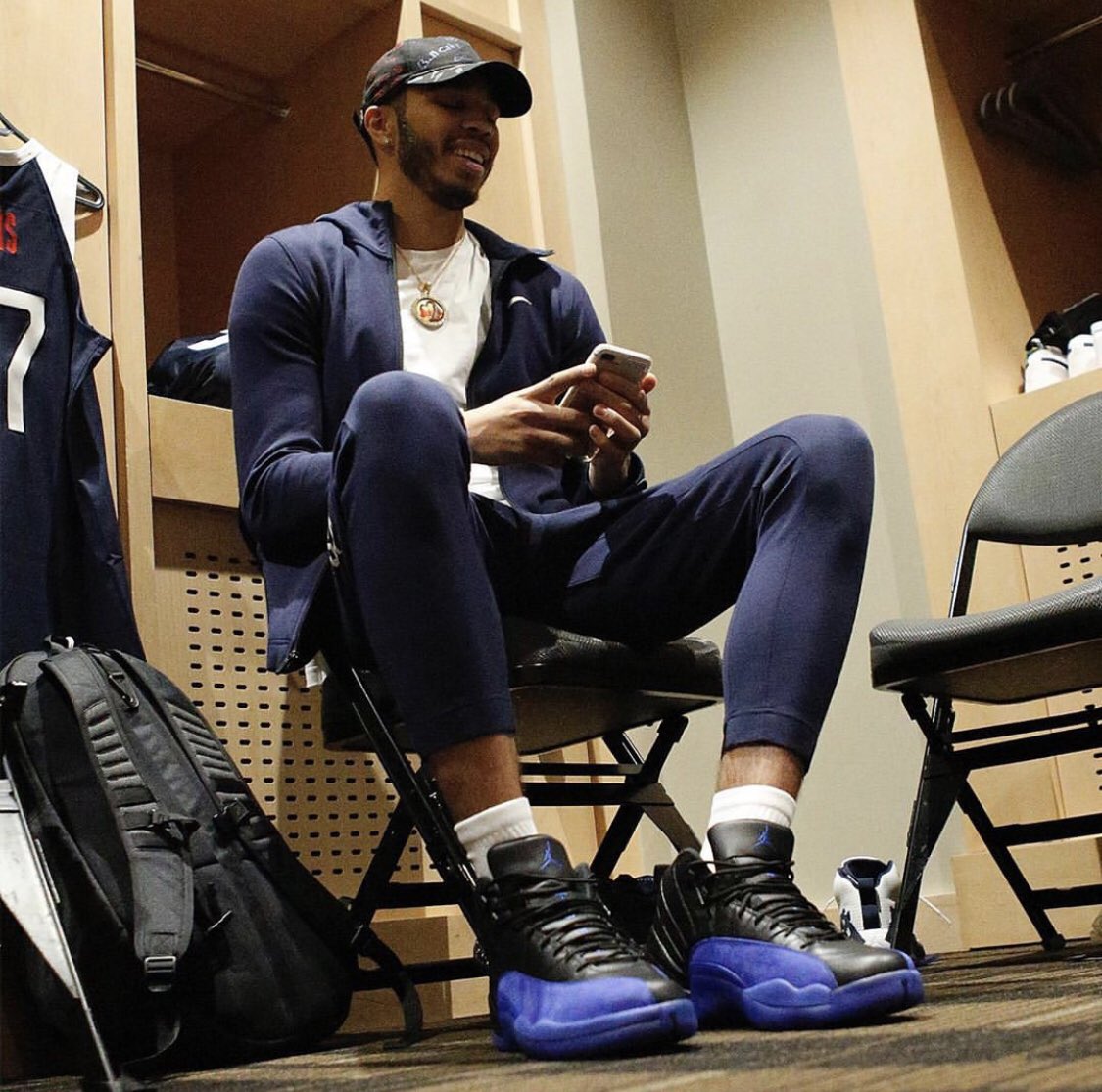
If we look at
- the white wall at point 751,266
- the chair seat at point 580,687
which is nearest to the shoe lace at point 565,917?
the chair seat at point 580,687

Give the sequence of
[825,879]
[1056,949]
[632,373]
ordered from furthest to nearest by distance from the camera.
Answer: [825,879] < [1056,949] < [632,373]

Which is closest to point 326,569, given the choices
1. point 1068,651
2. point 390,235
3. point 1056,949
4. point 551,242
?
point 390,235

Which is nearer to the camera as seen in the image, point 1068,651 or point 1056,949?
point 1068,651

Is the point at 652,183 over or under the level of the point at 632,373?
over

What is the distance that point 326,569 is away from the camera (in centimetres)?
135

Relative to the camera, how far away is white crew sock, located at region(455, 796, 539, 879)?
1.09 meters

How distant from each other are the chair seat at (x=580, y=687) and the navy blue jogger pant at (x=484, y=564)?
0.40 feet

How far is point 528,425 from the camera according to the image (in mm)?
1324

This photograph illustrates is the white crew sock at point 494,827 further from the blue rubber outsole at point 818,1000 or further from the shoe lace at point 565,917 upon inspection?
the blue rubber outsole at point 818,1000

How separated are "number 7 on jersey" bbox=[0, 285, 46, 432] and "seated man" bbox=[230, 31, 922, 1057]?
0.33 m

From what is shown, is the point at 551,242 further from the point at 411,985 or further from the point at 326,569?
the point at 411,985

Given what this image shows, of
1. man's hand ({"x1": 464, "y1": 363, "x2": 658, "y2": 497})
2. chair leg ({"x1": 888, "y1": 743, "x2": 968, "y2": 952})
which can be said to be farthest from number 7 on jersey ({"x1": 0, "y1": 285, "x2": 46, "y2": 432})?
chair leg ({"x1": 888, "y1": 743, "x2": 968, "y2": 952})

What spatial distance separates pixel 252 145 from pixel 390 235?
1196mm

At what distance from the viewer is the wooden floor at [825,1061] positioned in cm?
67
